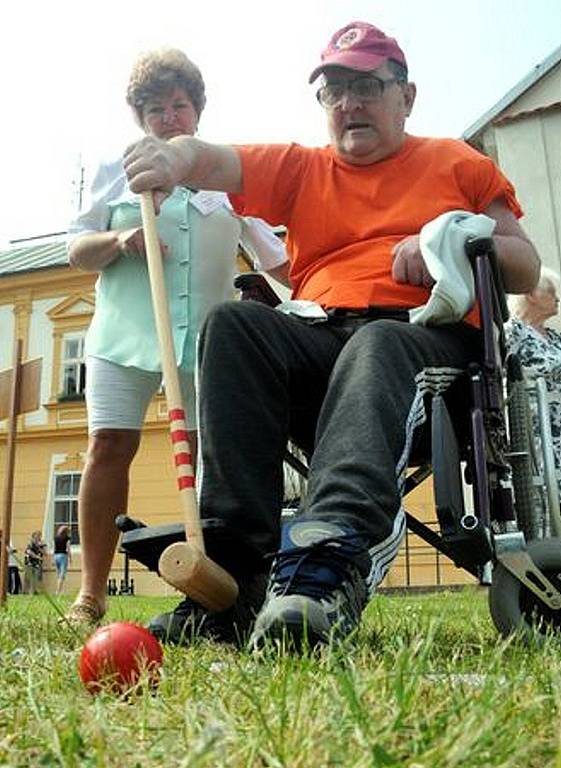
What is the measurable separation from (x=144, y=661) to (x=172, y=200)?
2027mm

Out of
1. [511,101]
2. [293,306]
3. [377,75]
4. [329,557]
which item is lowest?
[329,557]

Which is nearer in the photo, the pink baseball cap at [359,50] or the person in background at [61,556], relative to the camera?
the pink baseball cap at [359,50]

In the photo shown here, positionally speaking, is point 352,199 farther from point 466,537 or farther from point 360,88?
point 466,537

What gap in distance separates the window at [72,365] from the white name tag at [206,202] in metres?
17.3

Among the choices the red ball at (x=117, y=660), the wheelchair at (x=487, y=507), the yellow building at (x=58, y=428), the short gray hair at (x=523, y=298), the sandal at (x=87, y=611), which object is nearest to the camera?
the red ball at (x=117, y=660)

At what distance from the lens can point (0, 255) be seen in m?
24.3

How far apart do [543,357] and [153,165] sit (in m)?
2.33

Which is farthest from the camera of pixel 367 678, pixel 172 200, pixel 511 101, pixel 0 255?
pixel 0 255

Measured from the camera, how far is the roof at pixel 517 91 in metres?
13.3

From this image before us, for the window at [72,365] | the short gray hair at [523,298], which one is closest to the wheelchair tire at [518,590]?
the short gray hair at [523,298]

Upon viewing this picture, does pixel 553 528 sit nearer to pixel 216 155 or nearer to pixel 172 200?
pixel 216 155

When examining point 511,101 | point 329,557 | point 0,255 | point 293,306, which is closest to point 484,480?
point 329,557

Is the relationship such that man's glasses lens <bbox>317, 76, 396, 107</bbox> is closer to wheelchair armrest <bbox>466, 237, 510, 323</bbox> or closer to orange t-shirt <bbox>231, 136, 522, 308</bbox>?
orange t-shirt <bbox>231, 136, 522, 308</bbox>

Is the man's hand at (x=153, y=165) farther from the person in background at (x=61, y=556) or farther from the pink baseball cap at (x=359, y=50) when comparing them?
the person in background at (x=61, y=556)
